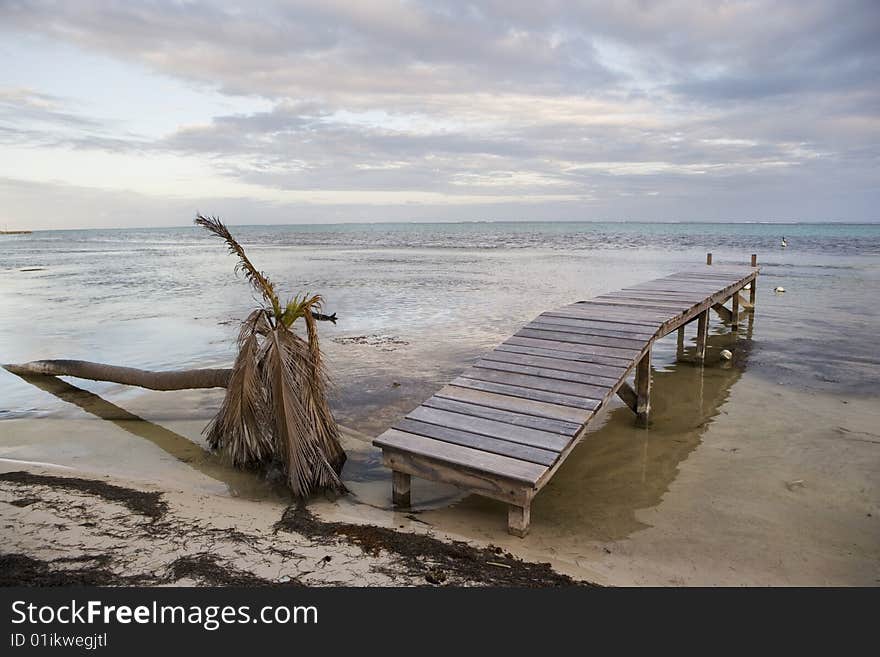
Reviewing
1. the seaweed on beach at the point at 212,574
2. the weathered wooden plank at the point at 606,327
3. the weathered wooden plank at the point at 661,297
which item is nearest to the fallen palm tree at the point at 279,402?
the seaweed on beach at the point at 212,574

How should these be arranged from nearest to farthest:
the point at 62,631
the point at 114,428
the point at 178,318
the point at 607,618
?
the point at 62,631 → the point at 607,618 → the point at 114,428 → the point at 178,318

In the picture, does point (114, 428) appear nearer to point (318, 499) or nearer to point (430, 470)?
point (318, 499)

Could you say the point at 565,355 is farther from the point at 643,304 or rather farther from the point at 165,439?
the point at 165,439

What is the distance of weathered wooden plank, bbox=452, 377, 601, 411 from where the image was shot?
18.4ft

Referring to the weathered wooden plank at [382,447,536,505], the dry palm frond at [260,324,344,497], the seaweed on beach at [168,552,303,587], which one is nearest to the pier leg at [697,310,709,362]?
the weathered wooden plank at [382,447,536,505]

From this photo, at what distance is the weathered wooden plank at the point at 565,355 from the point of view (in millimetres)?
6582

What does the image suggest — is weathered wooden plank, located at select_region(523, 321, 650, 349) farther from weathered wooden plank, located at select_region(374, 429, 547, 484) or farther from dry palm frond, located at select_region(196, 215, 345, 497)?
dry palm frond, located at select_region(196, 215, 345, 497)

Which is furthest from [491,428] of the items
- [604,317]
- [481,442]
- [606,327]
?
[604,317]

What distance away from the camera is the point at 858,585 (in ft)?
13.1

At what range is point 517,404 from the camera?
222 inches

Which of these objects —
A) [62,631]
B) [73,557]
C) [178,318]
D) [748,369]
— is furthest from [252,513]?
[178,318]

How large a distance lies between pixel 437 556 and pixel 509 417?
5.73ft

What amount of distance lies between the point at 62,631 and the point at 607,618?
2.88m

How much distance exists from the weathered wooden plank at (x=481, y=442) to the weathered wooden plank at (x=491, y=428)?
5cm
